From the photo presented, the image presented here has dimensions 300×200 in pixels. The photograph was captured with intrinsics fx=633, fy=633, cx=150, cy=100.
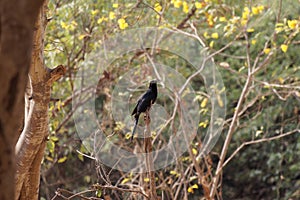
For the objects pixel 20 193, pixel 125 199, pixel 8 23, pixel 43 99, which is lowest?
pixel 125 199

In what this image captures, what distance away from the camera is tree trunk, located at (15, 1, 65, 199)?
100 inches

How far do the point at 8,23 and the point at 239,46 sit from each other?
204 inches

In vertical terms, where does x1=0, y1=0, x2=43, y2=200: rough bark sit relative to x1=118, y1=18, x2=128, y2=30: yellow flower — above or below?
below

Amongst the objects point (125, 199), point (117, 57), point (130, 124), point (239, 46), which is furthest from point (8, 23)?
point (239, 46)

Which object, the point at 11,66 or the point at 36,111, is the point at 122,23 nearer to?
the point at 36,111

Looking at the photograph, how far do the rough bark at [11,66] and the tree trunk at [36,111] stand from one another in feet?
4.45

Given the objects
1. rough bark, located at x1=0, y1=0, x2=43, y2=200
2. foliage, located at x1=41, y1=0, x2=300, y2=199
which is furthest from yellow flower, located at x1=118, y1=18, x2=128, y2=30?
rough bark, located at x1=0, y1=0, x2=43, y2=200

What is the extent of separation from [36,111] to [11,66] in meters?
1.47

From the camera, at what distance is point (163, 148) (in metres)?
5.01

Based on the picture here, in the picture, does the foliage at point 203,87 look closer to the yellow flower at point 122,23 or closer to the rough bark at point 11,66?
the yellow flower at point 122,23

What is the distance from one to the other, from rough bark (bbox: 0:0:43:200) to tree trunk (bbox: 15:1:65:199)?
4.45ft

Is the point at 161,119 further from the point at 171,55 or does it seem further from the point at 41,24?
the point at 41,24

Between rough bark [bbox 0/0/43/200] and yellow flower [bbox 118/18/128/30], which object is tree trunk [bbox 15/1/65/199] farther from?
rough bark [bbox 0/0/43/200]

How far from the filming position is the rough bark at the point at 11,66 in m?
1.13
